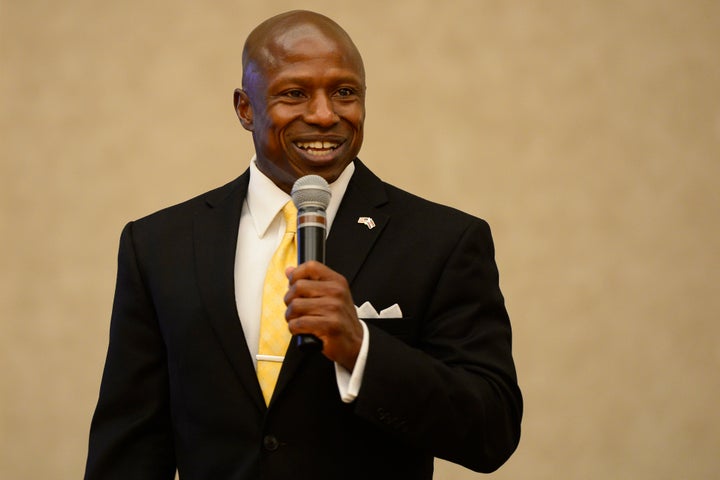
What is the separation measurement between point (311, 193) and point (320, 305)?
24cm

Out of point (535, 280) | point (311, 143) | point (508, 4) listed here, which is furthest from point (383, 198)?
point (508, 4)

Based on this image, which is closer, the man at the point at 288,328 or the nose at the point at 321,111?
the man at the point at 288,328

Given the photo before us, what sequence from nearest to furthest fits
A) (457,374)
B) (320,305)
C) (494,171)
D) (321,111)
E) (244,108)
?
(320,305) → (457,374) → (321,111) → (244,108) → (494,171)

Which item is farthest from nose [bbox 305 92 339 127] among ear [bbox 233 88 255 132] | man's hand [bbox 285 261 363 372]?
man's hand [bbox 285 261 363 372]

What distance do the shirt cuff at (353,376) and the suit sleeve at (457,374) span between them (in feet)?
0.04

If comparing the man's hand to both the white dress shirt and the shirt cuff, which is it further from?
the white dress shirt

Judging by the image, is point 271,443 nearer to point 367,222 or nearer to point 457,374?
point 457,374

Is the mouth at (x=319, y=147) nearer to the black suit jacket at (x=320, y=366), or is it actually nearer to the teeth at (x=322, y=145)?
the teeth at (x=322, y=145)

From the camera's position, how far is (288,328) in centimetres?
186

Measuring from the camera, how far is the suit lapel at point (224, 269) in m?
1.97

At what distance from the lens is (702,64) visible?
3764 millimetres

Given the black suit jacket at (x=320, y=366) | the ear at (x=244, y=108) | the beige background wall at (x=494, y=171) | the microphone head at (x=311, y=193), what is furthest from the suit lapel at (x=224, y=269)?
the beige background wall at (x=494, y=171)

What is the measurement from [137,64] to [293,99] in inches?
74.0

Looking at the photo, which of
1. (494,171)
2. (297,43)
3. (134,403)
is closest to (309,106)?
(297,43)
